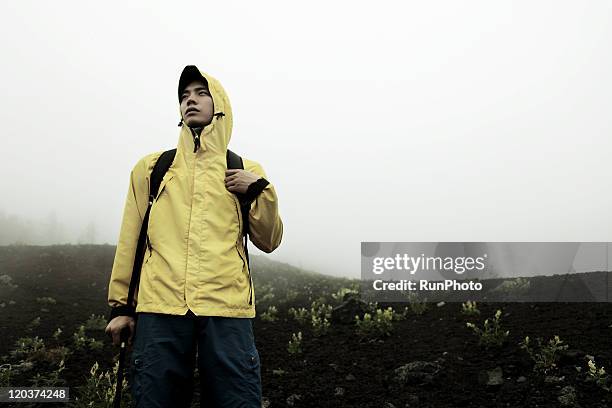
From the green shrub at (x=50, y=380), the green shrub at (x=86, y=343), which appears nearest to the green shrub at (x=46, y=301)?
the green shrub at (x=86, y=343)

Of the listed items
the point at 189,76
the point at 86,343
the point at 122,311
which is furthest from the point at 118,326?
the point at 86,343

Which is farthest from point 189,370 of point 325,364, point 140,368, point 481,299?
point 481,299

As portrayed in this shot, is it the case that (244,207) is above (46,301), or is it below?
above

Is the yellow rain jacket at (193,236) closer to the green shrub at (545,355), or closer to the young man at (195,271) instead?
the young man at (195,271)

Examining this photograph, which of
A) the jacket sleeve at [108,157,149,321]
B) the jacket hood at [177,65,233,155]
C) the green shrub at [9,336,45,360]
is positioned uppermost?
the jacket hood at [177,65,233,155]

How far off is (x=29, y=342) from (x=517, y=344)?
9685mm

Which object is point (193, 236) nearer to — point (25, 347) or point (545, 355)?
point (545, 355)

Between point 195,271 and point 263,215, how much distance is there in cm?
64

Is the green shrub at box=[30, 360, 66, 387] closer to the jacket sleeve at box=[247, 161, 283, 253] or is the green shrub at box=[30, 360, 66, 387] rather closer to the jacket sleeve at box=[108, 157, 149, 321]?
the jacket sleeve at box=[108, 157, 149, 321]

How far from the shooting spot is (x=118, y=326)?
3.04 meters

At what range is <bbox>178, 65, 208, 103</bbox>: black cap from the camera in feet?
11.9

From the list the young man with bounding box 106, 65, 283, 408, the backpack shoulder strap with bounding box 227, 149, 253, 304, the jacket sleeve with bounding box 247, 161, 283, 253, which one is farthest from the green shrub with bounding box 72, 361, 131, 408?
the jacket sleeve with bounding box 247, 161, 283, 253

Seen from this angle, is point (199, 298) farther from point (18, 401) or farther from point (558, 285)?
point (558, 285)

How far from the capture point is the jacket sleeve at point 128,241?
3.12 metres
